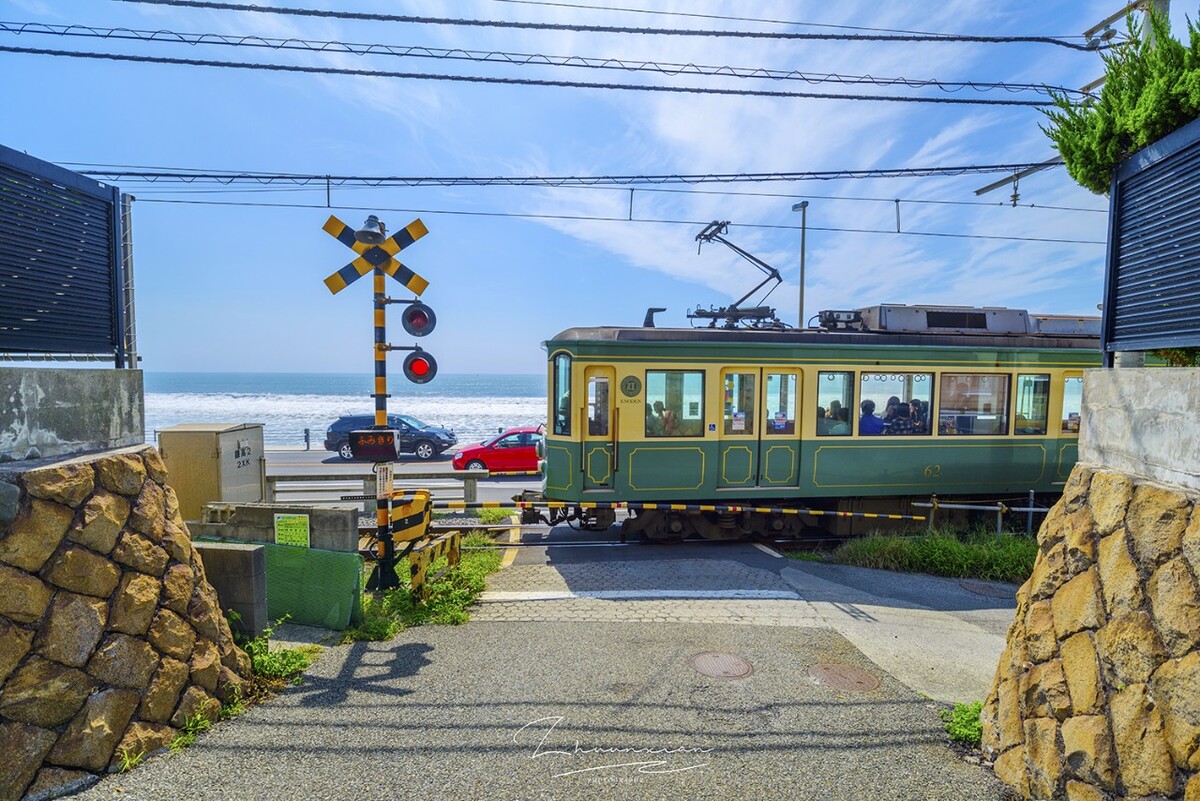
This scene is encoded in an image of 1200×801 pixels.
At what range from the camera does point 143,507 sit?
3.90m

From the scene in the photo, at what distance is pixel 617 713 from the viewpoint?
4.16m

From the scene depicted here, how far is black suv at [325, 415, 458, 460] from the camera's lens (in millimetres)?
23609

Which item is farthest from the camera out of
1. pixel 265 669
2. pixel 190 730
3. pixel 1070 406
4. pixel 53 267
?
pixel 1070 406

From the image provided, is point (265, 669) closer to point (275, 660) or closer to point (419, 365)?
point (275, 660)

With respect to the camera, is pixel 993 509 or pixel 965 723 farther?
pixel 993 509

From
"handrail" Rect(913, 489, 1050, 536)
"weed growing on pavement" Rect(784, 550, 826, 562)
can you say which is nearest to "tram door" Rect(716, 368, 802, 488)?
"weed growing on pavement" Rect(784, 550, 826, 562)

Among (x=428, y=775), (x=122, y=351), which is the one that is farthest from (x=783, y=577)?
(x=122, y=351)

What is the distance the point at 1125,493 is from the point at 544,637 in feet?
14.6

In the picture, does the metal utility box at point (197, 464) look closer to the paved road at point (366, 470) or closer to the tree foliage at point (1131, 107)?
the paved road at point (366, 470)

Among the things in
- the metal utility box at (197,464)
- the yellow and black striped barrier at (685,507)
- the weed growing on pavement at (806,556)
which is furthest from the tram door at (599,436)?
the metal utility box at (197,464)

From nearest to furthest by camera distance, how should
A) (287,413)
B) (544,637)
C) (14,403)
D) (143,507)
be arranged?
(14,403) < (143,507) < (544,637) < (287,413)

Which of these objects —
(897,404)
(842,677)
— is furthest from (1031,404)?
(842,677)

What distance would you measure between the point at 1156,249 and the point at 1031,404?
7.65 meters

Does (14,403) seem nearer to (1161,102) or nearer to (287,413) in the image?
(1161,102)
